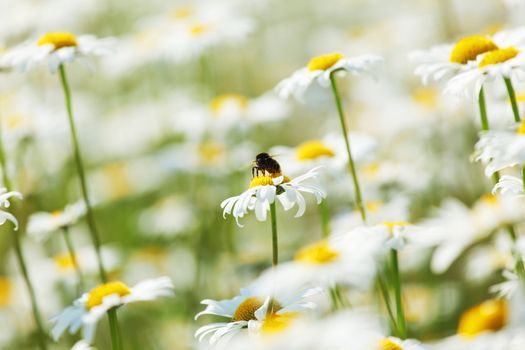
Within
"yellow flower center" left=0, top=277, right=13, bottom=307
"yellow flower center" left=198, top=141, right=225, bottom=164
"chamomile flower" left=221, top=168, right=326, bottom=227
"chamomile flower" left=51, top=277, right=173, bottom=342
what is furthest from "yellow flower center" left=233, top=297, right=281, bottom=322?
"yellow flower center" left=198, top=141, right=225, bottom=164

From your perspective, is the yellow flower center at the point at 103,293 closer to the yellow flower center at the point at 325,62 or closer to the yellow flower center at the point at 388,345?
the yellow flower center at the point at 388,345

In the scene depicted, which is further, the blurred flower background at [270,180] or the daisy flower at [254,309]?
the blurred flower background at [270,180]

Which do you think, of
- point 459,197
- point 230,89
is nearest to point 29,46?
point 459,197

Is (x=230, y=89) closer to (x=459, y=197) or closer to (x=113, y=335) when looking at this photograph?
(x=459, y=197)

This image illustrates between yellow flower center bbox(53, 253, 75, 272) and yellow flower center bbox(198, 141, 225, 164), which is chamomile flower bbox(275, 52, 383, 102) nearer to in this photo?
yellow flower center bbox(53, 253, 75, 272)

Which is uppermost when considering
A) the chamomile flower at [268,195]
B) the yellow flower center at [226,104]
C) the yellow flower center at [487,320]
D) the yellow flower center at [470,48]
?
the yellow flower center at [226,104]

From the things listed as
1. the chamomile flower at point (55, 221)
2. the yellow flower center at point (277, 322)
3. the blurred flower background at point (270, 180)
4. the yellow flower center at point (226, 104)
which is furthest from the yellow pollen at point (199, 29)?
the yellow flower center at point (277, 322)

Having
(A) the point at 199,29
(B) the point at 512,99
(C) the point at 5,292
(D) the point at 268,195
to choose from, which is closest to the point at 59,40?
(D) the point at 268,195
